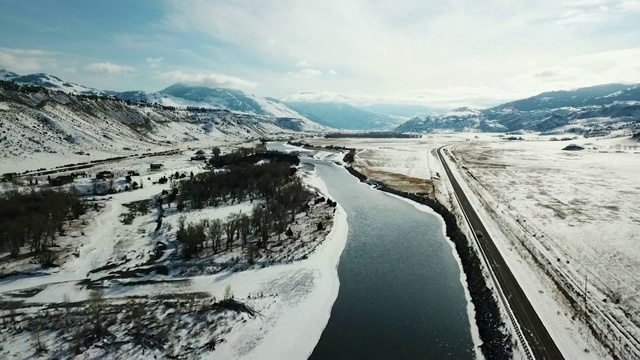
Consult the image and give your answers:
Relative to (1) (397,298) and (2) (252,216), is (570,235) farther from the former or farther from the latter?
(2) (252,216)

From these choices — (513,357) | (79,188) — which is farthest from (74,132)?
(513,357)

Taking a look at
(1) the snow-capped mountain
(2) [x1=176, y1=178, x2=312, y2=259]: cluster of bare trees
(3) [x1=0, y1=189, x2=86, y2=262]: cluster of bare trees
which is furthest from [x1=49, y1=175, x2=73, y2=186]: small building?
(1) the snow-capped mountain

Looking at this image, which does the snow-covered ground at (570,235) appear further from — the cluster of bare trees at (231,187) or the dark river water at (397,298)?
the cluster of bare trees at (231,187)

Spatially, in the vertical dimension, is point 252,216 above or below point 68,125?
below

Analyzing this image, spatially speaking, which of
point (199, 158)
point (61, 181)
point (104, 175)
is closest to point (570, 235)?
point (104, 175)

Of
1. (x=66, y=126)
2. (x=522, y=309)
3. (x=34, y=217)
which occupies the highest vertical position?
(x=66, y=126)
